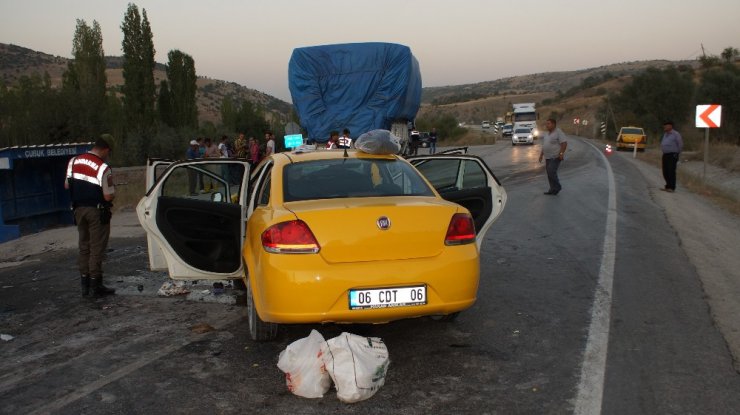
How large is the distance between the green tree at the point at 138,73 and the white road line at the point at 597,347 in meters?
37.6

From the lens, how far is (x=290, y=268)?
169 inches

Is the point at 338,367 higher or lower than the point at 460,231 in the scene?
lower

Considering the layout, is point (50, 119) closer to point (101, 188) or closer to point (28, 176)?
point (28, 176)

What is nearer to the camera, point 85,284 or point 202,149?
point 85,284

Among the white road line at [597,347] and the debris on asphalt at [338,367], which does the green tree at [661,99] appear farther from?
the debris on asphalt at [338,367]

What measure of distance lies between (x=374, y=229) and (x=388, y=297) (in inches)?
18.2

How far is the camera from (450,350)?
473 cm

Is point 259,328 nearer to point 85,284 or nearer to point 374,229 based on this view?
point 374,229

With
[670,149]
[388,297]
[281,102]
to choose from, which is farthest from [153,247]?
[281,102]

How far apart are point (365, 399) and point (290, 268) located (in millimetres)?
986

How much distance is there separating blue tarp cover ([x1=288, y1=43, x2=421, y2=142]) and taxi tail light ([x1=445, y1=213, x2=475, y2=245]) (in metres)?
12.3

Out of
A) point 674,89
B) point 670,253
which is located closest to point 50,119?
point 670,253

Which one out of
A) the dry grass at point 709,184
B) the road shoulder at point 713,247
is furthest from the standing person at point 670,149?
the dry grass at point 709,184

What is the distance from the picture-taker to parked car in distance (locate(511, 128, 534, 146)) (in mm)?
50281
